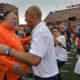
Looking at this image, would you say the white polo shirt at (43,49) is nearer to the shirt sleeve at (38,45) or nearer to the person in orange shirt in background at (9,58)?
the shirt sleeve at (38,45)

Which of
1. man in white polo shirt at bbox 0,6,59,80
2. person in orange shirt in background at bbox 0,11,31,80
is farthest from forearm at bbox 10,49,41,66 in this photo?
person in orange shirt in background at bbox 0,11,31,80

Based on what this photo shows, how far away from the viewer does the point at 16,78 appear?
2430mm

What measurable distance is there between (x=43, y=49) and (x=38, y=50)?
74mm

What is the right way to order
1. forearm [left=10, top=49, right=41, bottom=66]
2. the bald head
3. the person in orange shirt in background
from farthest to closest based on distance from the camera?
the person in orange shirt in background < the bald head < forearm [left=10, top=49, right=41, bottom=66]

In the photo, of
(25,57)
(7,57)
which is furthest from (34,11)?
(7,57)

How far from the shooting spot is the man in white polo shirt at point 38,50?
1.66m

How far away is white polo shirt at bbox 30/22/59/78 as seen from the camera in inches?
66.9

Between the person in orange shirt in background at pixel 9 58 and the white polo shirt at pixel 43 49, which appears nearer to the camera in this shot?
the white polo shirt at pixel 43 49

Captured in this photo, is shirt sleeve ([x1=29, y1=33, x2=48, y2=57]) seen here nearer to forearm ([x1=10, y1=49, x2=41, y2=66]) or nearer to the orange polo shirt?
forearm ([x1=10, y1=49, x2=41, y2=66])

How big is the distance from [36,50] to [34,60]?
0.11m

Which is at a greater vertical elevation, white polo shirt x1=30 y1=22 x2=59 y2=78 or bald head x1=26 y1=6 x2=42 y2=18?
bald head x1=26 y1=6 x2=42 y2=18

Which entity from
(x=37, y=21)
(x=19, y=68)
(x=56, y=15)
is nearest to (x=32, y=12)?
(x=37, y=21)

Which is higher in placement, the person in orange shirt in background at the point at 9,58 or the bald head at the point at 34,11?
the bald head at the point at 34,11

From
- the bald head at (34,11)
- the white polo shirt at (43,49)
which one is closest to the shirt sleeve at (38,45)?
the white polo shirt at (43,49)
